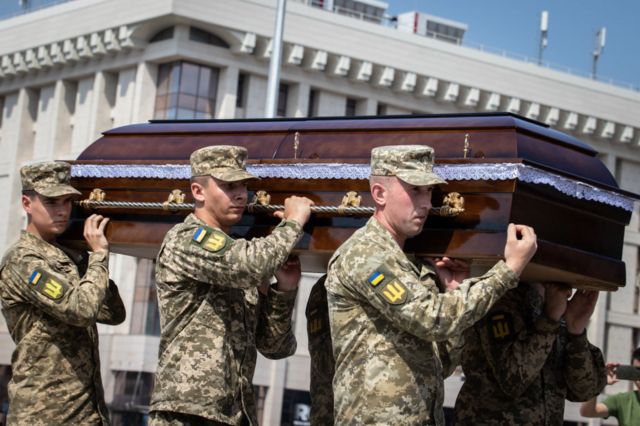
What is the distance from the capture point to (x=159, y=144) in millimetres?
8555

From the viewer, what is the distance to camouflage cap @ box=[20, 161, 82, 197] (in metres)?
8.24

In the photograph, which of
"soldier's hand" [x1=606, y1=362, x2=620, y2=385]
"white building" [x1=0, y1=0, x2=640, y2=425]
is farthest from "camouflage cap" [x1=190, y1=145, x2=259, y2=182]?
"white building" [x1=0, y1=0, x2=640, y2=425]

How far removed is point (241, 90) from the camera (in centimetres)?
4622

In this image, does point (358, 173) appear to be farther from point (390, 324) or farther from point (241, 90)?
point (241, 90)

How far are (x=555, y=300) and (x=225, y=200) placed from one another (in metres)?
1.80

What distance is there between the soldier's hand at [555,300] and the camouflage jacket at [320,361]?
4.42 feet

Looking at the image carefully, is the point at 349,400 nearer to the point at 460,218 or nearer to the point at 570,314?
the point at 460,218

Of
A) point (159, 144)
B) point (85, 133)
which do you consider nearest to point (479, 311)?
point (159, 144)

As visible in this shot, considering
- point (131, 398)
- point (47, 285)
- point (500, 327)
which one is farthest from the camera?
point (131, 398)

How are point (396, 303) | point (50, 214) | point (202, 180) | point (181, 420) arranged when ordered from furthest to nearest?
point (50, 214)
point (202, 180)
point (181, 420)
point (396, 303)

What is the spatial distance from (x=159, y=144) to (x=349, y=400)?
2.56m

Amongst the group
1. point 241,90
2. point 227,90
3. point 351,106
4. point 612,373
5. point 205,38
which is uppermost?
point 205,38

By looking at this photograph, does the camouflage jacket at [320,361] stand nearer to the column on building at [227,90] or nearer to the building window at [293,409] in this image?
the building window at [293,409]

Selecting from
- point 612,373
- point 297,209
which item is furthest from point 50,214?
point 612,373
